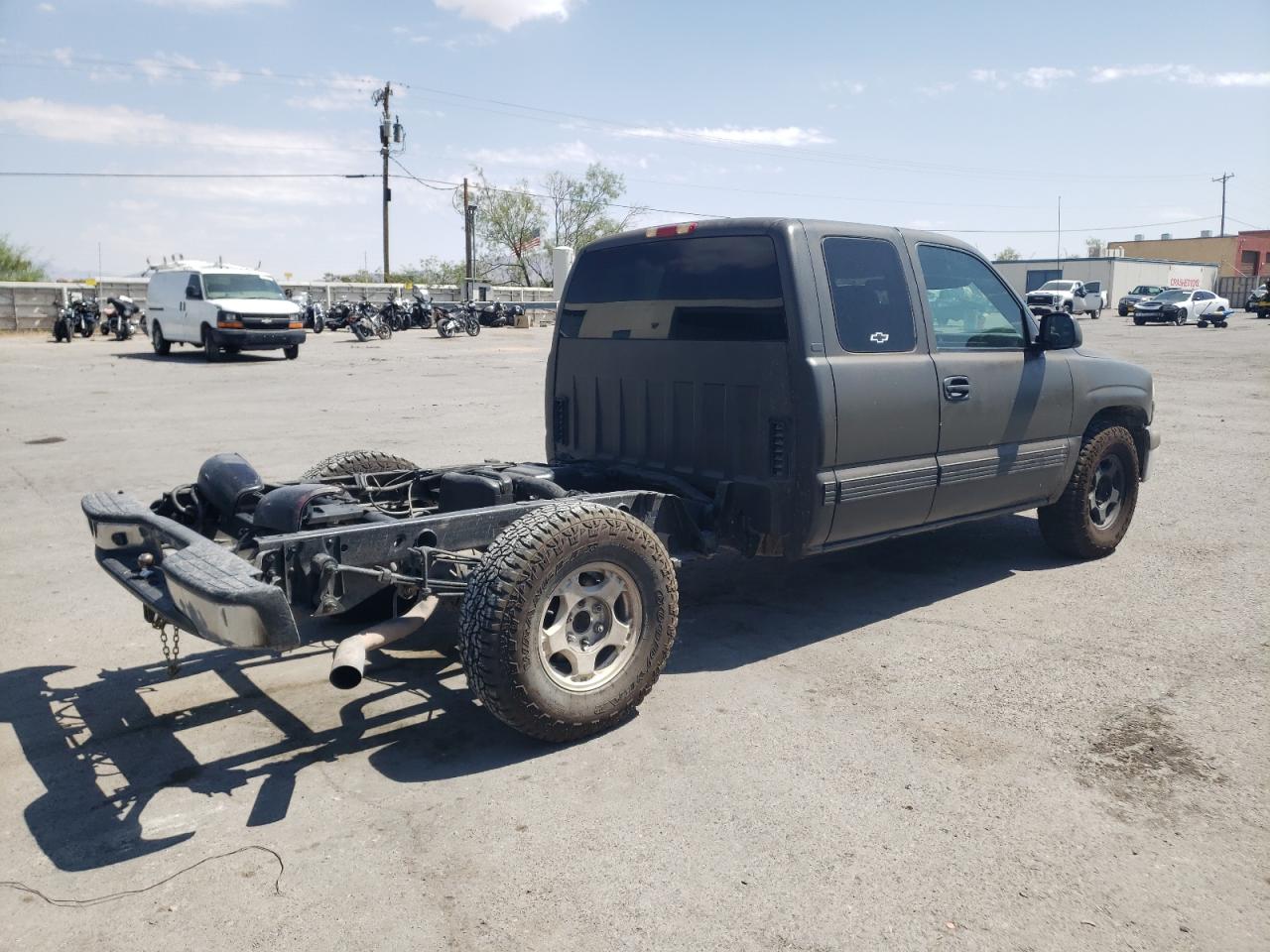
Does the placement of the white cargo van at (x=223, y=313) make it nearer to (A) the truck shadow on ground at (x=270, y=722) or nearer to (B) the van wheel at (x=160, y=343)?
(B) the van wheel at (x=160, y=343)

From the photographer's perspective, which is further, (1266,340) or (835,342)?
(1266,340)

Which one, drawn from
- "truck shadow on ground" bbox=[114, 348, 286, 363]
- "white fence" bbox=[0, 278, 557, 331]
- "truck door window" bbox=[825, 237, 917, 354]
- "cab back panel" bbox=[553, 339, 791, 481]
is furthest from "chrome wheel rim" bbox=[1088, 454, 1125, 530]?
"white fence" bbox=[0, 278, 557, 331]

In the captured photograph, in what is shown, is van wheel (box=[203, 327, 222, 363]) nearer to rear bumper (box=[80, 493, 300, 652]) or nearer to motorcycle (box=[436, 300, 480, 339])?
motorcycle (box=[436, 300, 480, 339])

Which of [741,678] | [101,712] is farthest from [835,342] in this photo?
[101,712]

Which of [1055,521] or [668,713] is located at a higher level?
[1055,521]

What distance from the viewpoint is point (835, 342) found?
4.86m

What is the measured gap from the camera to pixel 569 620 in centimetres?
409

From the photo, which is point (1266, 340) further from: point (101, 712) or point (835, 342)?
point (101, 712)

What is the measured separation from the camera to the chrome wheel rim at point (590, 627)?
402 cm

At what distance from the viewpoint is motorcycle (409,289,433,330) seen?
37562 mm

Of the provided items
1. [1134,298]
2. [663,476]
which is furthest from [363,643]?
[1134,298]

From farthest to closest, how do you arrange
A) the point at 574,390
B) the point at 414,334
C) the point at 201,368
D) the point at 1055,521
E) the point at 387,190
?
the point at 387,190, the point at 414,334, the point at 201,368, the point at 1055,521, the point at 574,390

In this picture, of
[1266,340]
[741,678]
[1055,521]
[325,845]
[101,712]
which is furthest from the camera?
[1266,340]

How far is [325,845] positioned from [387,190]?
5575cm
